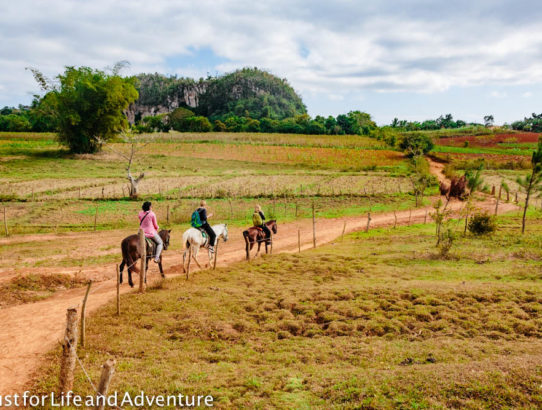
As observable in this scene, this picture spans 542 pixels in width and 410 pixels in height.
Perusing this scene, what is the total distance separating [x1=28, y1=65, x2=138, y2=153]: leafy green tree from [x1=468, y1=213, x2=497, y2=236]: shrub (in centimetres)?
4144

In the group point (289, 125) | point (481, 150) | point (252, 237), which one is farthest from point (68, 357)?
point (289, 125)

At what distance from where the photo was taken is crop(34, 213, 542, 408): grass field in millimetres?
5703

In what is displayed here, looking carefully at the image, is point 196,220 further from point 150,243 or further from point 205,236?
point 150,243

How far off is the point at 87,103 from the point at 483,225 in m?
44.7

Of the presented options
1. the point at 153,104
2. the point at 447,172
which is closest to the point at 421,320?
the point at 447,172

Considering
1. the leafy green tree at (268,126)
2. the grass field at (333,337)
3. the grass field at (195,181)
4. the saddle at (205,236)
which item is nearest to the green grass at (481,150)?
the grass field at (195,181)

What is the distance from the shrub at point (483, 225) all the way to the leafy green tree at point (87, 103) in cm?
4144

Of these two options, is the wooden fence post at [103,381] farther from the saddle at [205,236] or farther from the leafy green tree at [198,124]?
the leafy green tree at [198,124]

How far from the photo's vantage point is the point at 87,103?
155ft

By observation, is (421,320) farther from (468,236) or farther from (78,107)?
(78,107)

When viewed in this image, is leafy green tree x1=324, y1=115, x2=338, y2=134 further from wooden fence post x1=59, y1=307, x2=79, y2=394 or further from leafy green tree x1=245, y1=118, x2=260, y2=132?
wooden fence post x1=59, y1=307, x2=79, y2=394

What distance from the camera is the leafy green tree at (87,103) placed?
47688 mm

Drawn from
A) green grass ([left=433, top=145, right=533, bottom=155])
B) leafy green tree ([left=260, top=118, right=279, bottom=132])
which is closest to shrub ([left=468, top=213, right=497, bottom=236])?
green grass ([left=433, top=145, right=533, bottom=155])

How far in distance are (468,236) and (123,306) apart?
1548cm
